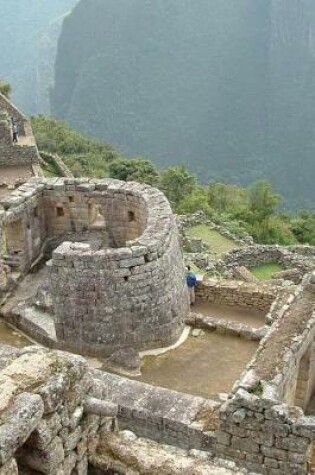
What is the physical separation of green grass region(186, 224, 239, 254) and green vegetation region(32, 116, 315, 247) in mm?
1062

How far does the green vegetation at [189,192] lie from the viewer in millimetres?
34438

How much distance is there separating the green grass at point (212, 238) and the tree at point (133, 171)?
5487mm

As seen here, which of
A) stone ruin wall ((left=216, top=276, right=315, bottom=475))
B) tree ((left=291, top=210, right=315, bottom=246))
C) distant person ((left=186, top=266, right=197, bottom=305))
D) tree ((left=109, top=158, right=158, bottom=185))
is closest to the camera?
stone ruin wall ((left=216, top=276, right=315, bottom=475))

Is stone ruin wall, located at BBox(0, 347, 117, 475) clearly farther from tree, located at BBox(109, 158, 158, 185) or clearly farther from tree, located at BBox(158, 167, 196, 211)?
tree, located at BBox(158, 167, 196, 211)

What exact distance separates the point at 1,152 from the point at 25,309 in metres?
15.6

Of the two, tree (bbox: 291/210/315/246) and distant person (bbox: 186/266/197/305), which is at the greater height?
distant person (bbox: 186/266/197/305)

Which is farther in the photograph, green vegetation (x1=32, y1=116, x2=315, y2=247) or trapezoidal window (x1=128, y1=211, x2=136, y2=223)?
green vegetation (x1=32, y1=116, x2=315, y2=247)

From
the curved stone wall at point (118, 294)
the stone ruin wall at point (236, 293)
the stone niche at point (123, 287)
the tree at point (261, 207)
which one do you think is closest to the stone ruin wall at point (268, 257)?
the tree at point (261, 207)

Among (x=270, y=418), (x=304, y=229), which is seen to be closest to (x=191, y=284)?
(x=270, y=418)

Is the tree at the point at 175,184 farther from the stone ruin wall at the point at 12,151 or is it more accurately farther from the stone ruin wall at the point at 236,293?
the stone ruin wall at the point at 236,293

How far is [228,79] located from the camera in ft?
A: 316

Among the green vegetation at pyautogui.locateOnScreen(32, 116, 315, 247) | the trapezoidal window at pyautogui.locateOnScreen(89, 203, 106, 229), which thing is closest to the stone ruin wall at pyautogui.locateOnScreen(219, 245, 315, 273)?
the green vegetation at pyautogui.locateOnScreen(32, 116, 315, 247)

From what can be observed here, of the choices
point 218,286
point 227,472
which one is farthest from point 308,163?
point 227,472

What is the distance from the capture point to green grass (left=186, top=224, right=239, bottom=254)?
29328 mm
